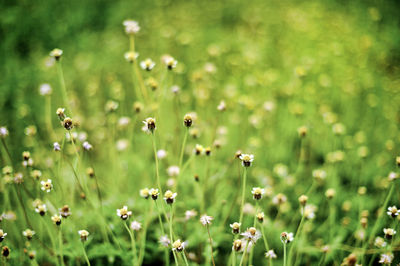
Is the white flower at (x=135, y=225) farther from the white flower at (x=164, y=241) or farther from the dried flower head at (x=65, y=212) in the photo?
the dried flower head at (x=65, y=212)

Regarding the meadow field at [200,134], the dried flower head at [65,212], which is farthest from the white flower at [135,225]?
the dried flower head at [65,212]

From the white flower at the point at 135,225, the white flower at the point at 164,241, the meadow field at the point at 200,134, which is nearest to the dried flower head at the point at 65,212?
the meadow field at the point at 200,134

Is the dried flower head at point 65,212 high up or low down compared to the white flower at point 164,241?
up

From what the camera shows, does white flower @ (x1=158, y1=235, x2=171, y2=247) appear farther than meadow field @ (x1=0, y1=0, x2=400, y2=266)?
No

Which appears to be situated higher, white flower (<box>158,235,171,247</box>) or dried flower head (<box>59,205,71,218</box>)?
dried flower head (<box>59,205,71,218</box>)

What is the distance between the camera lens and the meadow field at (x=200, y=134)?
5.71 feet

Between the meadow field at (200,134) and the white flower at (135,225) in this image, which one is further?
the meadow field at (200,134)

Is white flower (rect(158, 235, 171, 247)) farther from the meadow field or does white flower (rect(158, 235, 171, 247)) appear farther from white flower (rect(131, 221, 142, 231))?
white flower (rect(131, 221, 142, 231))

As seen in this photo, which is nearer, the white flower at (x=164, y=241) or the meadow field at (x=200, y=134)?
the white flower at (x=164, y=241)

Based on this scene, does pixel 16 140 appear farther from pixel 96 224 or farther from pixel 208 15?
pixel 208 15

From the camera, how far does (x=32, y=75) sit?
10.2ft

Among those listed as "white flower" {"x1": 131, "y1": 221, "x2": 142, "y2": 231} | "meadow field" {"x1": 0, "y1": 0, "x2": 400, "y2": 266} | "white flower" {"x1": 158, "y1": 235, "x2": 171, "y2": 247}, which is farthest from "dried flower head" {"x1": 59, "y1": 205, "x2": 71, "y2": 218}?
"white flower" {"x1": 158, "y1": 235, "x2": 171, "y2": 247}

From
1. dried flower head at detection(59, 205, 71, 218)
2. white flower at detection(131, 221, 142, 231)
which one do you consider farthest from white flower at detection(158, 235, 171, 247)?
Answer: dried flower head at detection(59, 205, 71, 218)

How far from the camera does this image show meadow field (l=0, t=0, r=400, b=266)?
5.71 ft
